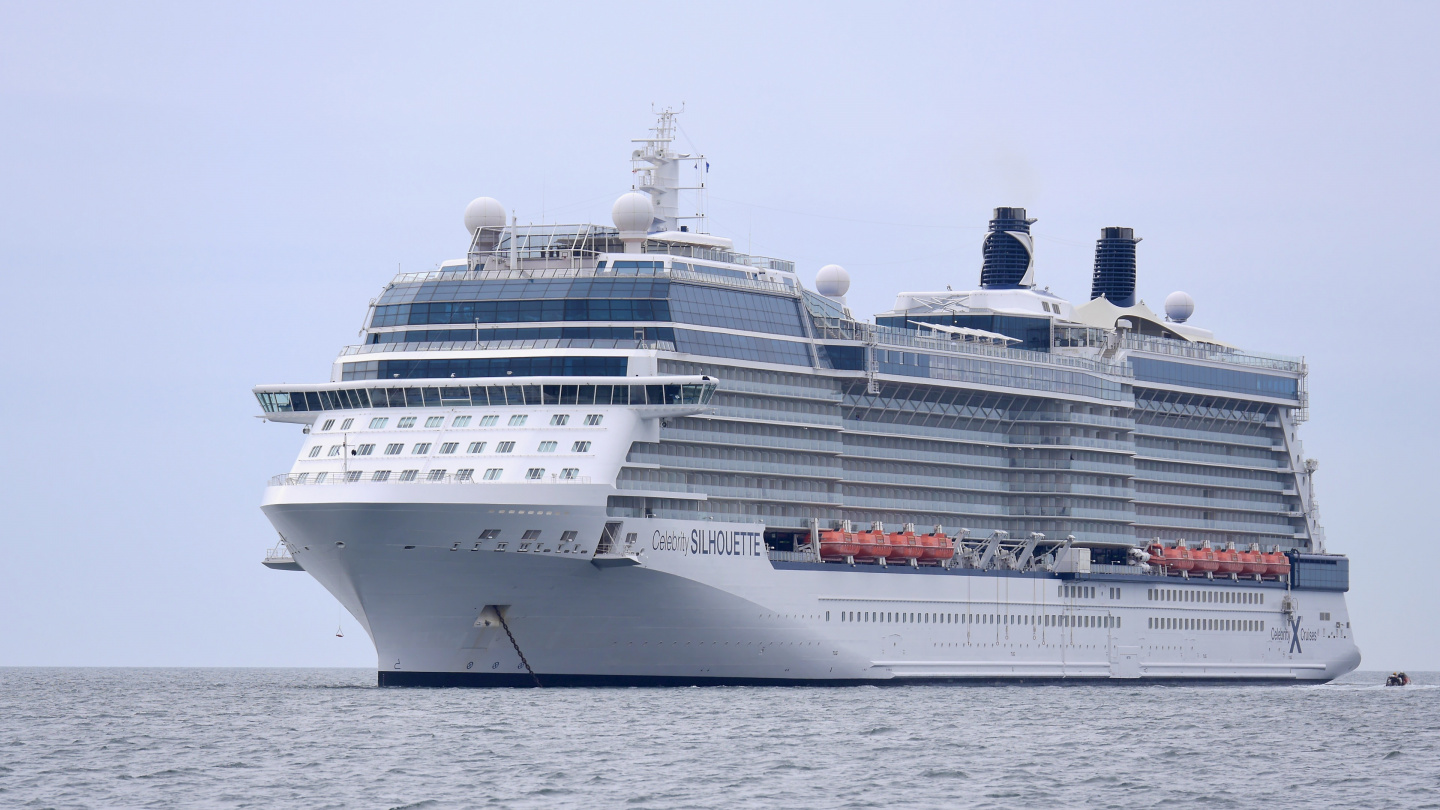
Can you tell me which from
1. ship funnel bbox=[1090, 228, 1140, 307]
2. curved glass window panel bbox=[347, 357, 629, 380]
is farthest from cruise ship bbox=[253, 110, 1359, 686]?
ship funnel bbox=[1090, 228, 1140, 307]

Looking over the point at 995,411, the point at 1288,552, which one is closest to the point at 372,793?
the point at 995,411

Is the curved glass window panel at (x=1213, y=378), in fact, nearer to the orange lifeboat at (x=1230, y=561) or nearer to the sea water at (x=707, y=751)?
the orange lifeboat at (x=1230, y=561)

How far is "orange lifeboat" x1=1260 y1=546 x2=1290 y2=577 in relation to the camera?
102375mm

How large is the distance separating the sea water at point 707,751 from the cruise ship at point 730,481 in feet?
8.38

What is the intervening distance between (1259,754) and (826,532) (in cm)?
2220

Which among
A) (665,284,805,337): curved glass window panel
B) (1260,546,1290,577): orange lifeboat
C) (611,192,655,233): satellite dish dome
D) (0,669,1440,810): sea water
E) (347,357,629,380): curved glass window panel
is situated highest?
(611,192,655,233): satellite dish dome

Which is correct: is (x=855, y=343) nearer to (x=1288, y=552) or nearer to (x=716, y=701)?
(x=716, y=701)

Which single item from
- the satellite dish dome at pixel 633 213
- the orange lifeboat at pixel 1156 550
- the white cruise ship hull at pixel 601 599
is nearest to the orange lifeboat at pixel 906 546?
the white cruise ship hull at pixel 601 599

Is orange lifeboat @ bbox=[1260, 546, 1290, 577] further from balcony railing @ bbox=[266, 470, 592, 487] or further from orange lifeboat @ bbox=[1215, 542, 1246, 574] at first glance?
balcony railing @ bbox=[266, 470, 592, 487]

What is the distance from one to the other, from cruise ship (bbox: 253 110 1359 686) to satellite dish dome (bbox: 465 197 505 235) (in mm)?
106

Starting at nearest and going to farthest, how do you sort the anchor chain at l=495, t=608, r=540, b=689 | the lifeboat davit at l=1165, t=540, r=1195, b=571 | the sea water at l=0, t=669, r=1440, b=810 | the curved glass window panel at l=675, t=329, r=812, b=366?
1. the sea water at l=0, t=669, r=1440, b=810
2. the anchor chain at l=495, t=608, r=540, b=689
3. the curved glass window panel at l=675, t=329, r=812, b=366
4. the lifeboat davit at l=1165, t=540, r=1195, b=571

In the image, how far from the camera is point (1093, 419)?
94.1 metres

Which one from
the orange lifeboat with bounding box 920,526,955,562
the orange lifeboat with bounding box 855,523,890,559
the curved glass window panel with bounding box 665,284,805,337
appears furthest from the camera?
the orange lifeboat with bounding box 920,526,955,562

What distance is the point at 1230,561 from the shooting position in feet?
329
